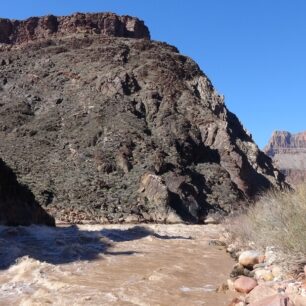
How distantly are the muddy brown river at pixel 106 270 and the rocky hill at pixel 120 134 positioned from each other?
14413mm

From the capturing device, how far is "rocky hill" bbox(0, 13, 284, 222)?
1421 inches

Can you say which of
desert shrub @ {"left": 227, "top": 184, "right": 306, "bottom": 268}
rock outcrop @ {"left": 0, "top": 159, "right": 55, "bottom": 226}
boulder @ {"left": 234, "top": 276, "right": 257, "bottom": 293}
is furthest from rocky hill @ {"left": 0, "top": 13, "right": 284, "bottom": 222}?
boulder @ {"left": 234, "top": 276, "right": 257, "bottom": 293}

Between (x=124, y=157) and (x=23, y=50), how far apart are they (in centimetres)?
2756

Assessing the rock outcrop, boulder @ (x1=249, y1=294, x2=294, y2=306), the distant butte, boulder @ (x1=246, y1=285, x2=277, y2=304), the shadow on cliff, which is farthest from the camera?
the distant butte

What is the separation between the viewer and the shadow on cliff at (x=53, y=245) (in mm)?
14797

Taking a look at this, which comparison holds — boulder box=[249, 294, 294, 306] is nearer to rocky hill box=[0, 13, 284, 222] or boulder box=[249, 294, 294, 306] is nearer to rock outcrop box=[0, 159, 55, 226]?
rock outcrop box=[0, 159, 55, 226]

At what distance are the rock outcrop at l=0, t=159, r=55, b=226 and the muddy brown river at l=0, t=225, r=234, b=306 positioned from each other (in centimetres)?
225

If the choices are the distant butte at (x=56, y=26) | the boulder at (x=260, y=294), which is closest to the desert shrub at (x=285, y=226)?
the boulder at (x=260, y=294)

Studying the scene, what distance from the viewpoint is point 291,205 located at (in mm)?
12039

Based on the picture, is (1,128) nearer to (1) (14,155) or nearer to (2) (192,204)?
(1) (14,155)

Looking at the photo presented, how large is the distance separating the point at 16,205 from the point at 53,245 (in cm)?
691

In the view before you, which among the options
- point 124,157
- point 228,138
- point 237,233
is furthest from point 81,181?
point 237,233

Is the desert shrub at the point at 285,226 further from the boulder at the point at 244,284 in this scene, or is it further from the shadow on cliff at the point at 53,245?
the shadow on cliff at the point at 53,245

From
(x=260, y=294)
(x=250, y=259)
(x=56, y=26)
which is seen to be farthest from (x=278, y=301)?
(x=56, y=26)
